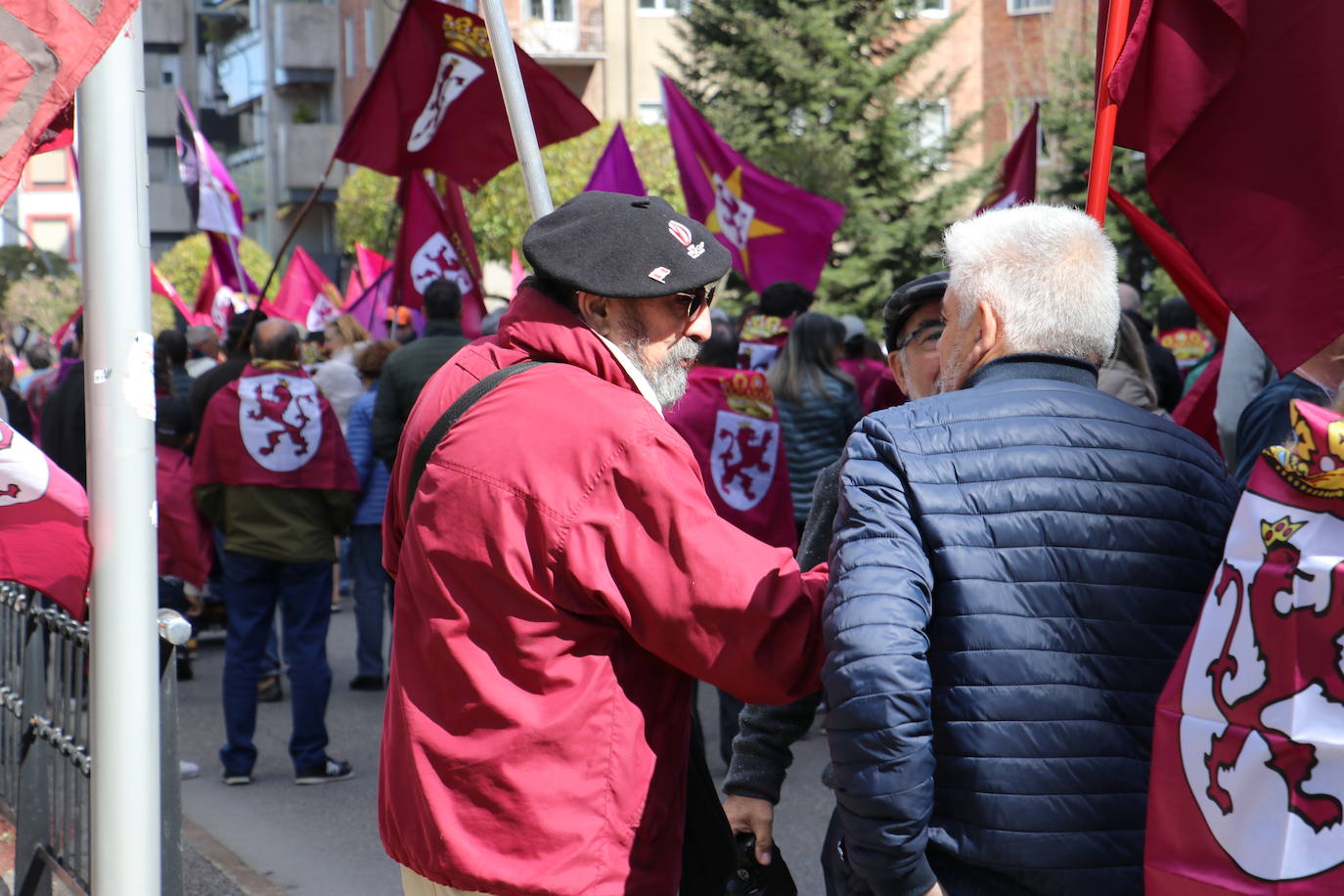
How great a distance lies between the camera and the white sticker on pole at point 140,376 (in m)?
3.01

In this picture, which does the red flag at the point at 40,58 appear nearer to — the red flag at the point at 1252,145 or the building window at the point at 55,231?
the red flag at the point at 1252,145

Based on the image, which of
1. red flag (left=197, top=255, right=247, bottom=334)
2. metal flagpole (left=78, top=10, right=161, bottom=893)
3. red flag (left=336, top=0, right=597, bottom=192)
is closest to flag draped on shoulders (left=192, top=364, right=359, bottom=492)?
red flag (left=336, top=0, right=597, bottom=192)

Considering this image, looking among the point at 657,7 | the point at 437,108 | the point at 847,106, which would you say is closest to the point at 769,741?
the point at 437,108

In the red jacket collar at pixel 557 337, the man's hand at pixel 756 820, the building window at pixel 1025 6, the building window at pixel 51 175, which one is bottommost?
the man's hand at pixel 756 820

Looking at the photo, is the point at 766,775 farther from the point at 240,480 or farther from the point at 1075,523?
the point at 240,480

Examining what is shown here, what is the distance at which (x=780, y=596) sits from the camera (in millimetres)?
2438

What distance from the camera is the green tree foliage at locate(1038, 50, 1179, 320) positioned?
2636cm

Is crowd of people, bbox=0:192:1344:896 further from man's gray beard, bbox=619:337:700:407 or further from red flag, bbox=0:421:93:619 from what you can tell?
red flag, bbox=0:421:93:619

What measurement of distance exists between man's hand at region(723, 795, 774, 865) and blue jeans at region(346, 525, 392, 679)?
6188mm

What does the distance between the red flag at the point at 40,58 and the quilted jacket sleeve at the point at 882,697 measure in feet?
4.89

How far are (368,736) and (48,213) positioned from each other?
2551 inches

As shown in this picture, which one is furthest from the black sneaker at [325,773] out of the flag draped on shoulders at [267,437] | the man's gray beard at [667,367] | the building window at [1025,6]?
the building window at [1025,6]

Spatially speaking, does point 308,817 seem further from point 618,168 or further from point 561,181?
point 561,181

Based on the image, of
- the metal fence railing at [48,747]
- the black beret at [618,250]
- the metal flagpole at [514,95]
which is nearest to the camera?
the black beret at [618,250]
